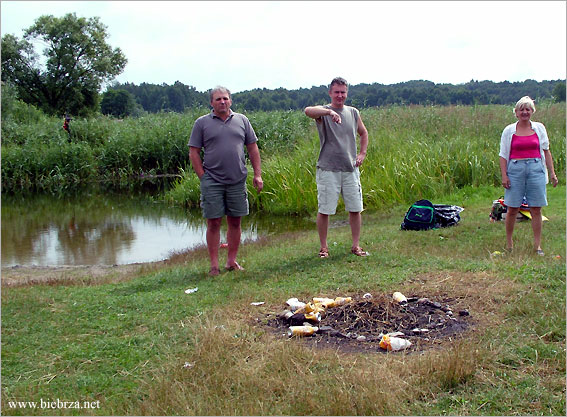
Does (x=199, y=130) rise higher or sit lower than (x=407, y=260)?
higher

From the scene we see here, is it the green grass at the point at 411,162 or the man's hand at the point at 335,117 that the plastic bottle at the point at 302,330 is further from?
the green grass at the point at 411,162

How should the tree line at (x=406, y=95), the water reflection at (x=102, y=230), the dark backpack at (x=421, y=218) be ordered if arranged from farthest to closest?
the tree line at (x=406, y=95) < the water reflection at (x=102, y=230) < the dark backpack at (x=421, y=218)

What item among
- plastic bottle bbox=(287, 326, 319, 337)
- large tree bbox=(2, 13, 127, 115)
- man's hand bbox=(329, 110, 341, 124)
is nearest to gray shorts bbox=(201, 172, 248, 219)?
man's hand bbox=(329, 110, 341, 124)

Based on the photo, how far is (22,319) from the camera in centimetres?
559

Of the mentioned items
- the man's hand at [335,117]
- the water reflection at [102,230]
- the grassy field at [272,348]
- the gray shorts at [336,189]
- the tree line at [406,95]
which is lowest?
the water reflection at [102,230]

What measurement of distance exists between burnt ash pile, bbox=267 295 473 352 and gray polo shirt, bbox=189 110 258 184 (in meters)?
2.04

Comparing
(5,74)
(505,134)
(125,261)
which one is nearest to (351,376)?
(505,134)

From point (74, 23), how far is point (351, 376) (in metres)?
47.2

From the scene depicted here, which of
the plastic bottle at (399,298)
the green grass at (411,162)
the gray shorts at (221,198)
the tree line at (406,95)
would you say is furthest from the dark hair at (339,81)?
the tree line at (406,95)

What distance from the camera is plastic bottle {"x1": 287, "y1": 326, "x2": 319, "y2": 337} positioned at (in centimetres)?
476

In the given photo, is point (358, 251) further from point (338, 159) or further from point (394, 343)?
point (394, 343)

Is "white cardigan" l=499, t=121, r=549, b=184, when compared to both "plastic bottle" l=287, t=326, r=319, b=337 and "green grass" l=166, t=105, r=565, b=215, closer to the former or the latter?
"plastic bottle" l=287, t=326, r=319, b=337

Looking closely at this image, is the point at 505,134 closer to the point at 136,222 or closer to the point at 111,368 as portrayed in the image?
the point at 111,368

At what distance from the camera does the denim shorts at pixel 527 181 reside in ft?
23.3
